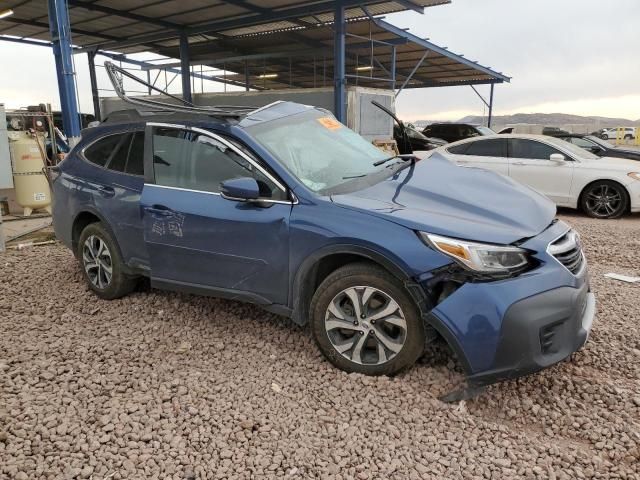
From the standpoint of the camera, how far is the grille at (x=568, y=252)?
109 inches

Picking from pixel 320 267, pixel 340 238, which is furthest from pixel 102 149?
pixel 340 238

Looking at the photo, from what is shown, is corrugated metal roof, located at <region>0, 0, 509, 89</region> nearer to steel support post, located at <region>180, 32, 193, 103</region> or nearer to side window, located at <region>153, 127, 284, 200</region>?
steel support post, located at <region>180, 32, 193, 103</region>

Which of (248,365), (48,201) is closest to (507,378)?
(248,365)

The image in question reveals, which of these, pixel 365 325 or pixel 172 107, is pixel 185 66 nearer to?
pixel 172 107

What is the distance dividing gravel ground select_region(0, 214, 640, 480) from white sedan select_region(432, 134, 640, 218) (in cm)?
475

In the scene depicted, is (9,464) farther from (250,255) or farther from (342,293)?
(342,293)

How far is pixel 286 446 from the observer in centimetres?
246

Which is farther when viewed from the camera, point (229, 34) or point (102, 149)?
point (229, 34)

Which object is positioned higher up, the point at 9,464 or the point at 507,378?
the point at 507,378

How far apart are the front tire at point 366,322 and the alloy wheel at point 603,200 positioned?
6.62 m

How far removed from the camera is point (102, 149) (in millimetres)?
4332

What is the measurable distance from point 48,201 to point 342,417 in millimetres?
7827

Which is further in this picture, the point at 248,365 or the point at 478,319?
the point at 248,365

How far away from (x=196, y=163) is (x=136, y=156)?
2.30ft
